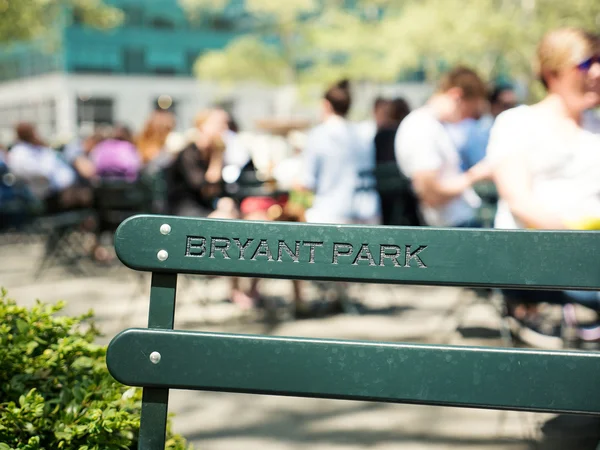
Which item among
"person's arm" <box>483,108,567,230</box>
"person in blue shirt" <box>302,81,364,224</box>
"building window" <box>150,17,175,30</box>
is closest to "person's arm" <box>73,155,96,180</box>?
"person in blue shirt" <box>302,81,364,224</box>

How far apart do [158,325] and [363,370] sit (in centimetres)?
41

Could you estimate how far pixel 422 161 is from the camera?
19.1 ft

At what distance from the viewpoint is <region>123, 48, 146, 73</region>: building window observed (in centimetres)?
6469

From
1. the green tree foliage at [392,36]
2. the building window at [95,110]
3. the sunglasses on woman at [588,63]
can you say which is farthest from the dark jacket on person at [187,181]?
the building window at [95,110]

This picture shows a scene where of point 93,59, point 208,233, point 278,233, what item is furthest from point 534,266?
point 93,59

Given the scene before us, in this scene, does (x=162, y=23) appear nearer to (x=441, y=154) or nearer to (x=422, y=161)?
(x=441, y=154)

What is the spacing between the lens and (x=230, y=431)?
4148mm

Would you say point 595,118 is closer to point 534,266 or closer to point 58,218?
point 534,266

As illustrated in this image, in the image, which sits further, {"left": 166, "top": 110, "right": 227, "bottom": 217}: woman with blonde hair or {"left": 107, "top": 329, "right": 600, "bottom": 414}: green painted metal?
{"left": 166, "top": 110, "right": 227, "bottom": 217}: woman with blonde hair

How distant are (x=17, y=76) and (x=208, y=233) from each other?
72.0 meters

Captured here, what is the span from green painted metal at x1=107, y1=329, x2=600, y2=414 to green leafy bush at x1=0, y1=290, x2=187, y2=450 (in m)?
0.16

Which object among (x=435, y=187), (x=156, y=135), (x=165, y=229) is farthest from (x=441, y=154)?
(x=156, y=135)

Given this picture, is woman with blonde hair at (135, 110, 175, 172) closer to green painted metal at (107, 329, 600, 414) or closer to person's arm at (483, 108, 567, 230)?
person's arm at (483, 108, 567, 230)

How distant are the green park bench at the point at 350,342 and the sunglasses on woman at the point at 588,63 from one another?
2.22 metres
